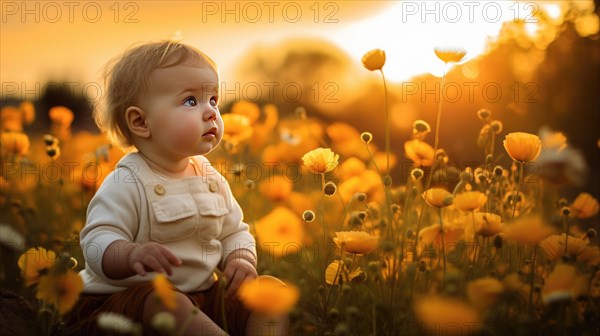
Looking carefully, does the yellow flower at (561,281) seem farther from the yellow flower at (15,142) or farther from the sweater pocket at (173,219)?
the yellow flower at (15,142)

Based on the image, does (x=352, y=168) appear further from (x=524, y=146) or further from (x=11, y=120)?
(x=11, y=120)

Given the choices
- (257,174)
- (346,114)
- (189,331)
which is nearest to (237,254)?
(189,331)

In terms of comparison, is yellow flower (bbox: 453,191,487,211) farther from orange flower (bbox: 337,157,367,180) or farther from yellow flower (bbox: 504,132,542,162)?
orange flower (bbox: 337,157,367,180)

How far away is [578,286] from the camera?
1581mm

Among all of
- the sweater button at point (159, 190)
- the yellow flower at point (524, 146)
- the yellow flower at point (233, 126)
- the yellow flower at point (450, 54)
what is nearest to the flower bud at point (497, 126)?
the yellow flower at point (450, 54)

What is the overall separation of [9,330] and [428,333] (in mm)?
944

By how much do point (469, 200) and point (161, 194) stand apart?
2.38ft

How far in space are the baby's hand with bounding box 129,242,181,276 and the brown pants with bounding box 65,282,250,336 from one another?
4.9 inches

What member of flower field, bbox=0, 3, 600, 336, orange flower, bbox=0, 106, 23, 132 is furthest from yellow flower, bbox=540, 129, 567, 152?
orange flower, bbox=0, 106, 23, 132

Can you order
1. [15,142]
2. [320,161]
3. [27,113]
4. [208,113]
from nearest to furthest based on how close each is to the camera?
[208,113] < [320,161] < [15,142] < [27,113]

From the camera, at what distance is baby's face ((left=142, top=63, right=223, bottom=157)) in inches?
64.8

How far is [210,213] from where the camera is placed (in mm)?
1723

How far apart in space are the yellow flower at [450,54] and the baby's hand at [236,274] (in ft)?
2.47

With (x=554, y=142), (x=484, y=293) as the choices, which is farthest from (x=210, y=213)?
(x=554, y=142)
